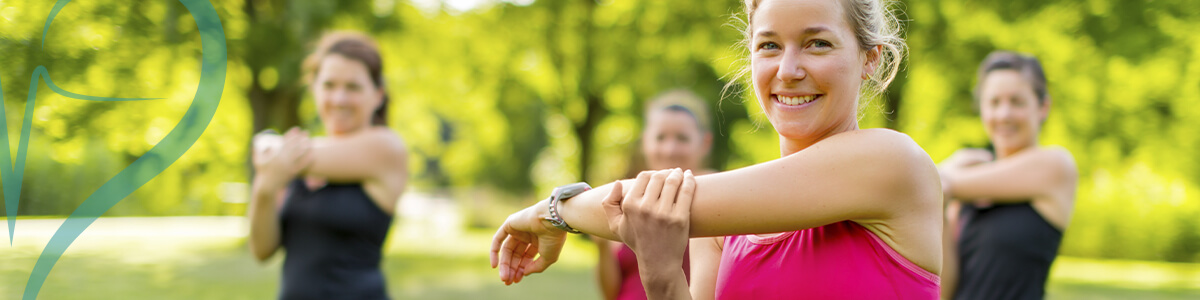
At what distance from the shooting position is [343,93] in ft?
13.6

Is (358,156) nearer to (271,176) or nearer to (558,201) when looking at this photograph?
(271,176)

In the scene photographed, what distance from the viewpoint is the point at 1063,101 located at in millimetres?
16047

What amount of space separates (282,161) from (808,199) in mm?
2953

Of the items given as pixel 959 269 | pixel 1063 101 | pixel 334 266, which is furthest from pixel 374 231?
pixel 1063 101

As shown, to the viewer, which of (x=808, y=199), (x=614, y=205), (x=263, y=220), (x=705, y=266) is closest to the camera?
(x=808, y=199)

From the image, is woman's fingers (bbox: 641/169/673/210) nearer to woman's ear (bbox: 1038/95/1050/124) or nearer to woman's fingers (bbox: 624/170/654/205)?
woman's fingers (bbox: 624/170/654/205)

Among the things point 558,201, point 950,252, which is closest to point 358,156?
point 558,201

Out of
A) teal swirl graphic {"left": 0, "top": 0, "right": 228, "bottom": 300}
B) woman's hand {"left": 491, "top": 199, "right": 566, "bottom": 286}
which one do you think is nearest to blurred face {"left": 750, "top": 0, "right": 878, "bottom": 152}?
woman's hand {"left": 491, "top": 199, "right": 566, "bottom": 286}

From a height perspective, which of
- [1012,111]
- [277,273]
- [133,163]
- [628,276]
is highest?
[133,163]

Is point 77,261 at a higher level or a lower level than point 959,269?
higher

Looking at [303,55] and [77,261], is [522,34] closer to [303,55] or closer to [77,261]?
[303,55]

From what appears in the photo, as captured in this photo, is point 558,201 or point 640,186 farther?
point 558,201

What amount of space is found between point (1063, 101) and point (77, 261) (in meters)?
16.9

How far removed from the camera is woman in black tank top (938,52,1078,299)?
3.91 m
